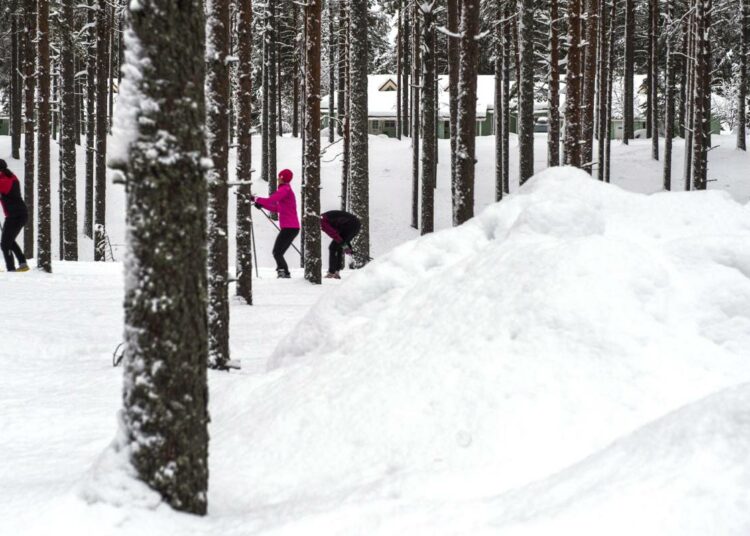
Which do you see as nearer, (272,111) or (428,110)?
(428,110)

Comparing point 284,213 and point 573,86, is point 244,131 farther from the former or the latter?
point 573,86

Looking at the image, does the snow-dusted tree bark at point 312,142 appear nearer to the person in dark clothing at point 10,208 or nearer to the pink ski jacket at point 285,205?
the pink ski jacket at point 285,205

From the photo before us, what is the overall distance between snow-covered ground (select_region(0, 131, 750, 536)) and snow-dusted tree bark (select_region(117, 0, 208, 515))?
24 cm

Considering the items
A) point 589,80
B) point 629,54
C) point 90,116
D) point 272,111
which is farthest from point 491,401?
point 629,54

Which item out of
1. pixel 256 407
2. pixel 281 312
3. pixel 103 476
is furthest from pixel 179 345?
pixel 281 312

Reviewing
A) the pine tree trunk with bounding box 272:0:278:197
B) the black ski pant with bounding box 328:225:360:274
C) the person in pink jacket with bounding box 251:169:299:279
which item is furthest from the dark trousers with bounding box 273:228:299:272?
the pine tree trunk with bounding box 272:0:278:197

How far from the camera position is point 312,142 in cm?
1259

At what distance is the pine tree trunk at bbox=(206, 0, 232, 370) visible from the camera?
705cm

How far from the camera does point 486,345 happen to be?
4.26m

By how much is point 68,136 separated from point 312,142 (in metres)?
5.89

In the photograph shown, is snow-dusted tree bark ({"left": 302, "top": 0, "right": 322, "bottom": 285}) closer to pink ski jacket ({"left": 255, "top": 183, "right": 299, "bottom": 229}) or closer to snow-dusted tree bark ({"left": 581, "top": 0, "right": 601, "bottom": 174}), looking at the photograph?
pink ski jacket ({"left": 255, "top": 183, "right": 299, "bottom": 229})

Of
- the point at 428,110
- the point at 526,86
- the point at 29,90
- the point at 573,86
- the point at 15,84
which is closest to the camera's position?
the point at 573,86

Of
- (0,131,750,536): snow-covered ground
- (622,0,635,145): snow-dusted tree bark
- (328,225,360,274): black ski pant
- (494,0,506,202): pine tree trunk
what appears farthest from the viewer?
(622,0,635,145): snow-dusted tree bark

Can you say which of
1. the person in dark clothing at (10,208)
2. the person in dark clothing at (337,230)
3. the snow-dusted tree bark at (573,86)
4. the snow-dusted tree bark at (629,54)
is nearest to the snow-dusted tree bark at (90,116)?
the person in dark clothing at (10,208)
